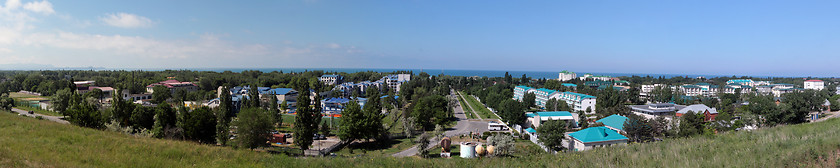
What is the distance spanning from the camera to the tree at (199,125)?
1845 cm

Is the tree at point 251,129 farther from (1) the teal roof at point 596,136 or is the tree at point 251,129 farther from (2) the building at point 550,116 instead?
(2) the building at point 550,116

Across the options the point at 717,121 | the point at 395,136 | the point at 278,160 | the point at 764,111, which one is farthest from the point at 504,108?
the point at 278,160

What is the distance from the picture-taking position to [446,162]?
9.81 m

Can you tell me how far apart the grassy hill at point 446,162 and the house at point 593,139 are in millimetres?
11047

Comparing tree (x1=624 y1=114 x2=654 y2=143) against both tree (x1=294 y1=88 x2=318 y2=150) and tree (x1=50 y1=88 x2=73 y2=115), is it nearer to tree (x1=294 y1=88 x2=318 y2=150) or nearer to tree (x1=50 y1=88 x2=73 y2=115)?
tree (x1=294 y1=88 x2=318 y2=150)

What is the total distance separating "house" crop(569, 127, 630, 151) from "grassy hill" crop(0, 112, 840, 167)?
36.2ft

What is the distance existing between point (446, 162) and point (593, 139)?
14.1 meters

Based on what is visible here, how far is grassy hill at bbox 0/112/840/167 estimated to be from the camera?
6.16 meters

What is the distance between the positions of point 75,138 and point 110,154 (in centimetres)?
274

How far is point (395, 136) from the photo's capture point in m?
26.5


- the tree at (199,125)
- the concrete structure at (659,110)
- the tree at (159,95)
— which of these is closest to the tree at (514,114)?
the concrete structure at (659,110)

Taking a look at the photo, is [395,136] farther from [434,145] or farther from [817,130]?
[817,130]

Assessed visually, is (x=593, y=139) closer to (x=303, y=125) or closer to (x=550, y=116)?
(x=550, y=116)

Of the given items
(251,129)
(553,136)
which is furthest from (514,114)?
(251,129)
